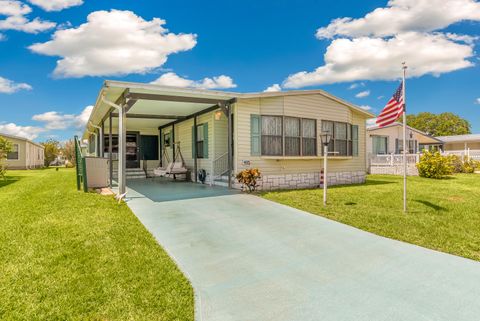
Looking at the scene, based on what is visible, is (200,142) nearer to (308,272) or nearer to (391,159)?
(308,272)

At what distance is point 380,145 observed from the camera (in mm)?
20656

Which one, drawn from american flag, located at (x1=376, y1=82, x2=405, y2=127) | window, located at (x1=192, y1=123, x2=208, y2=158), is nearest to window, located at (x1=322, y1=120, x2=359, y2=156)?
american flag, located at (x1=376, y1=82, x2=405, y2=127)

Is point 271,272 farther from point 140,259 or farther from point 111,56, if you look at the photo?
point 111,56

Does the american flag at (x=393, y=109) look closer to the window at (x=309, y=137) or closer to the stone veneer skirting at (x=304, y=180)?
the window at (x=309, y=137)

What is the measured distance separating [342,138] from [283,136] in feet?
10.8

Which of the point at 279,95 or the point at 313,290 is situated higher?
the point at 279,95

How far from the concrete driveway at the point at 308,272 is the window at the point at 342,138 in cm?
632

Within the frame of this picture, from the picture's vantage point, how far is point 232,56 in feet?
50.9

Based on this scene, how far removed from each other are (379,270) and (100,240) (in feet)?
12.5

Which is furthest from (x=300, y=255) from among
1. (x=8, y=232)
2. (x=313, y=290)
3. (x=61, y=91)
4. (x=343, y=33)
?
(x=61, y=91)

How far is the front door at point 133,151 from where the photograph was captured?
50.8 ft

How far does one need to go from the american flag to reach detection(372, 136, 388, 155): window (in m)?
14.2

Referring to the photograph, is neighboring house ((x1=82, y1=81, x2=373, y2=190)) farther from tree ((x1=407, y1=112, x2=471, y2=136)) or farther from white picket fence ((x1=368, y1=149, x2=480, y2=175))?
tree ((x1=407, y1=112, x2=471, y2=136))

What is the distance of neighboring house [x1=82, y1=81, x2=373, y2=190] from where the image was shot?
339 inches
